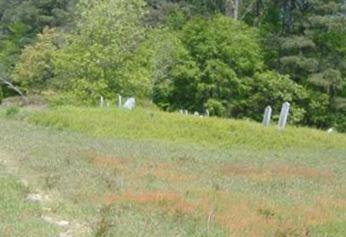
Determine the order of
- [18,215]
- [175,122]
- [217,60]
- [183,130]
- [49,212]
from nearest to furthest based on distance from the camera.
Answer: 1. [18,215]
2. [49,212]
3. [183,130]
4. [175,122]
5. [217,60]

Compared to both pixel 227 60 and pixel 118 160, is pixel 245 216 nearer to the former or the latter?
pixel 118 160

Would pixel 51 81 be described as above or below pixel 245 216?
below

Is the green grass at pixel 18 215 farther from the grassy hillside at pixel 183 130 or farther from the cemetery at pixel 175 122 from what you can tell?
the grassy hillside at pixel 183 130

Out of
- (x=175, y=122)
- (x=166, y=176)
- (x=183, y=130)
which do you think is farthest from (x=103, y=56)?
(x=166, y=176)

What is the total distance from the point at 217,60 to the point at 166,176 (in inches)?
1090

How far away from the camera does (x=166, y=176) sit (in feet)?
50.6

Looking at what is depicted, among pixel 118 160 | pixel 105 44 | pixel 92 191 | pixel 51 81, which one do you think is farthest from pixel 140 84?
pixel 92 191

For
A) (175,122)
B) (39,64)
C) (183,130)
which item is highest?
(175,122)

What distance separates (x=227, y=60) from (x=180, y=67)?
10.8 ft

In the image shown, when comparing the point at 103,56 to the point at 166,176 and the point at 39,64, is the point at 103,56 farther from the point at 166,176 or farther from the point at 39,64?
the point at 166,176

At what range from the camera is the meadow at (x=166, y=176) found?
10719 millimetres

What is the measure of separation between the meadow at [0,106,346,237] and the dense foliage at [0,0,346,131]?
9.47m

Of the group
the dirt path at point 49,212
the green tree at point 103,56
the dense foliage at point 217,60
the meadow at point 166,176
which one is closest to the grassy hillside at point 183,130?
the meadow at point 166,176

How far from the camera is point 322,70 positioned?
43344 millimetres
